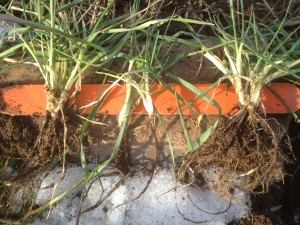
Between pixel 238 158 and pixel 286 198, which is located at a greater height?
pixel 238 158

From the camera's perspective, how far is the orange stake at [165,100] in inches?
56.4

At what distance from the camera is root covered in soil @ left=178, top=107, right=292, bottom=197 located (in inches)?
53.2

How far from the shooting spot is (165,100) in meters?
1.44

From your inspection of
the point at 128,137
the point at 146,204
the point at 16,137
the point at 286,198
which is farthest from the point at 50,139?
the point at 286,198

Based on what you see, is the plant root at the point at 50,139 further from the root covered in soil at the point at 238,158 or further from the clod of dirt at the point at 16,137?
the root covered in soil at the point at 238,158

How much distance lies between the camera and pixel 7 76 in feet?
5.14

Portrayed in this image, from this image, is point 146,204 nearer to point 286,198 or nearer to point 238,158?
point 238,158

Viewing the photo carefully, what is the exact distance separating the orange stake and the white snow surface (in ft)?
0.81

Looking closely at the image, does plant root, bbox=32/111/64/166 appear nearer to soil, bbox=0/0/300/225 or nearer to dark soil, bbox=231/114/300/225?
soil, bbox=0/0/300/225

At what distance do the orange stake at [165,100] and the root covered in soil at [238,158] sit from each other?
74 millimetres

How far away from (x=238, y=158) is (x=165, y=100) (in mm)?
317

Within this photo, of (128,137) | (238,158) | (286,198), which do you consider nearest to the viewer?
(238,158)

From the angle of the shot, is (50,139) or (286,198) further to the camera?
(286,198)

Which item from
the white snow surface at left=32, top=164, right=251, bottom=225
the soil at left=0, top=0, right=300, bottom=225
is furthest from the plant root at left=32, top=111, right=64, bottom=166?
the white snow surface at left=32, top=164, right=251, bottom=225
